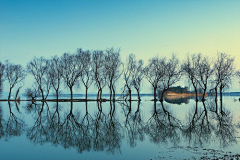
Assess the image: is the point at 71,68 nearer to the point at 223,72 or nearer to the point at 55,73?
the point at 55,73

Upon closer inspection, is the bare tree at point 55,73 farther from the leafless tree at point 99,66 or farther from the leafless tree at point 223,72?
the leafless tree at point 223,72

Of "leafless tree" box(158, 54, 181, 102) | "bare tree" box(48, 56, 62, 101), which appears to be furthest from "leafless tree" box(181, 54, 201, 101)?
"bare tree" box(48, 56, 62, 101)

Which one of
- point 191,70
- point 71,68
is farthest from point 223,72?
point 71,68

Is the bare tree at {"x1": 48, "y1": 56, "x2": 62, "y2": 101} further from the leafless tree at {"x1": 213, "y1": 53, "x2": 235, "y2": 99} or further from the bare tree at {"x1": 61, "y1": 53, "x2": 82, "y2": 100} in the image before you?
the leafless tree at {"x1": 213, "y1": 53, "x2": 235, "y2": 99}

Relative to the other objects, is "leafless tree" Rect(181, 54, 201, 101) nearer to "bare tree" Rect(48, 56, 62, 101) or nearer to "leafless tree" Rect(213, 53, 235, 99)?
"leafless tree" Rect(213, 53, 235, 99)

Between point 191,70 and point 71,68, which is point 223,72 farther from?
point 71,68

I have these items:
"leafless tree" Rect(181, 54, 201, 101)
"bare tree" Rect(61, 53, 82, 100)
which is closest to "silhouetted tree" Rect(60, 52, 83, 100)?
"bare tree" Rect(61, 53, 82, 100)

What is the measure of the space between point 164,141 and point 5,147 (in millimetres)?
6620

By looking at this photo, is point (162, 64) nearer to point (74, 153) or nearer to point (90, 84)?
point (90, 84)

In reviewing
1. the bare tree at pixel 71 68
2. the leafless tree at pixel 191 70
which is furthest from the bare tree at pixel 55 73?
the leafless tree at pixel 191 70

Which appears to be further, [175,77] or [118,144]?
[175,77]

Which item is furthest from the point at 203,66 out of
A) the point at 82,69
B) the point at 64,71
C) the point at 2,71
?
the point at 2,71

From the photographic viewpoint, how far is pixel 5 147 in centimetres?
865

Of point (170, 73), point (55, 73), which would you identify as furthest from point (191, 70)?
point (55, 73)
